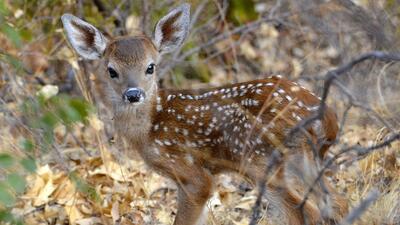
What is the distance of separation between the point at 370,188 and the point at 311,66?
10.5 feet

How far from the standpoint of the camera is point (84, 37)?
19.0 ft

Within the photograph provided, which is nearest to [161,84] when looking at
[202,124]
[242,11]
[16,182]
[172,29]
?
[242,11]

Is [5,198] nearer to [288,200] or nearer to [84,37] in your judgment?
[288,200]

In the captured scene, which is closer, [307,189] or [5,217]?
[5,217]

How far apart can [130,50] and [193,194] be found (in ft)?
3.78

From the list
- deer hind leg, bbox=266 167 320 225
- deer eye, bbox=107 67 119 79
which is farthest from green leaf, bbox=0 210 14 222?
deer eye, bbox=107 67 119 79

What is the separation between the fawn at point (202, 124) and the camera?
489 centimetres

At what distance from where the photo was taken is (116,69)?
18.3 ft

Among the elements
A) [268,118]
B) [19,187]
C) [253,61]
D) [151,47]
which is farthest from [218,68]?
[19,187]

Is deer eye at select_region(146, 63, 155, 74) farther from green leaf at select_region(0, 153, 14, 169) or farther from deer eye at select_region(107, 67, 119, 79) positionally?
green leaf at select_region(0, 153, 14, 169)

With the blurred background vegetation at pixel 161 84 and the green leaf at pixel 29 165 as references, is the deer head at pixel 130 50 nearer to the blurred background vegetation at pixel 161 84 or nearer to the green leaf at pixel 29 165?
the blurred background vegetation at pixel 161 84

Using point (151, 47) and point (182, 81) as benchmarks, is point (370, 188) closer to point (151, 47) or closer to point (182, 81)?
point (151, 47)

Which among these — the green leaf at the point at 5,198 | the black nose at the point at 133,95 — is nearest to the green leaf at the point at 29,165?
the green leaf at the point at 5,198

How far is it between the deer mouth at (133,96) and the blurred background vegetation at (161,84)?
1.43 ft
